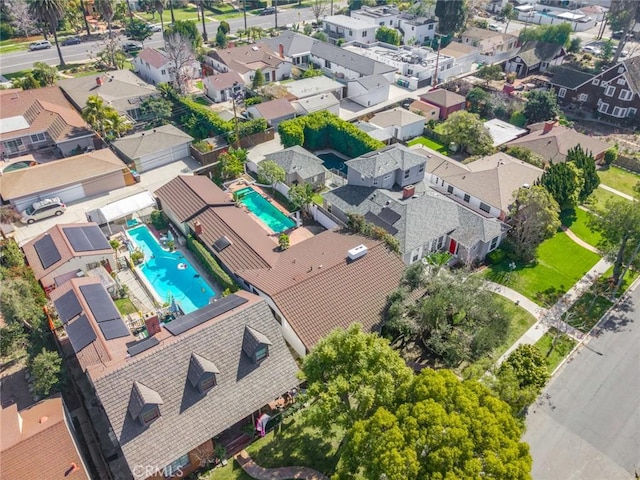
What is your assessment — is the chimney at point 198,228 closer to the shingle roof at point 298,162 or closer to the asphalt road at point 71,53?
the shingle roof at point 298,162

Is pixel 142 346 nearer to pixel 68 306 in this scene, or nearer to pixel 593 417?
pixel 68 306

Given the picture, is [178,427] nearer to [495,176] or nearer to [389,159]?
[389,159]

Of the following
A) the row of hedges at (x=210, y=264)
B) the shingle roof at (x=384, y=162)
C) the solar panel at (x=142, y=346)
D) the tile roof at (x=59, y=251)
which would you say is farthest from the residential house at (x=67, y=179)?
the solar panel at (x=142, y=346)

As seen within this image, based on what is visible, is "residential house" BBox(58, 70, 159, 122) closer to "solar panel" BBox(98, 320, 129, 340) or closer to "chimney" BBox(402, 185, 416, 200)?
"chimney" BBox(402, 185, 416, 200)

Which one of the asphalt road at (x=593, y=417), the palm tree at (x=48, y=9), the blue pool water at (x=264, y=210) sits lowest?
the asphalt road at (x=593, y=417)

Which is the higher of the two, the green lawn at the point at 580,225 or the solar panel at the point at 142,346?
the solar panel at the point at 142,346

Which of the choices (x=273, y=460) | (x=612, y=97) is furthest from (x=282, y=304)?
(x=612, y=97)
